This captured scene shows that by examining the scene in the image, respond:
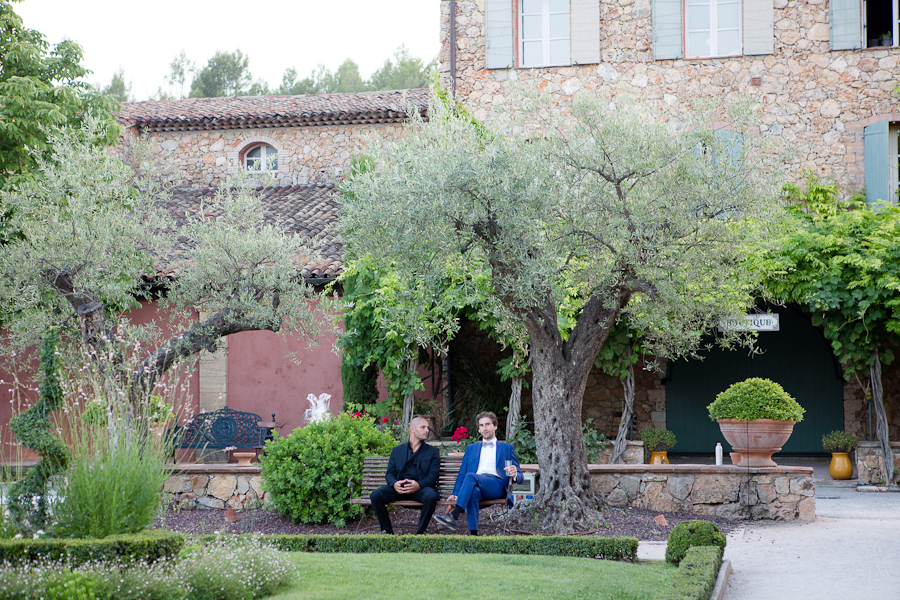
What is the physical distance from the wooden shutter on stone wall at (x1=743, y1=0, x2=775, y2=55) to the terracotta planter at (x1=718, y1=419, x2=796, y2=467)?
242 inches

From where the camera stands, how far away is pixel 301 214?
44.4 ft

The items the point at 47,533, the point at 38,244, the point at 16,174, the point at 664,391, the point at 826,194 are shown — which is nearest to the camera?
the point at 47,533

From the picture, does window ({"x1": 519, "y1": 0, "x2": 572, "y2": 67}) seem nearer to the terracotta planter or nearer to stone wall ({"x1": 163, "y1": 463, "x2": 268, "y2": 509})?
the terracotta planter

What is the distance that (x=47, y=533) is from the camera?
477 centimetres

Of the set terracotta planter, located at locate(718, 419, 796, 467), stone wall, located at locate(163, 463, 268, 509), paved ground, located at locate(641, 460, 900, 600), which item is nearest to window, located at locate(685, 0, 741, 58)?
→ terracotta planter, located at locate(718, 419, 796, 467)

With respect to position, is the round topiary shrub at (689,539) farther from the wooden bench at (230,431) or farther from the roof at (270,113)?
the roof at (270,113)

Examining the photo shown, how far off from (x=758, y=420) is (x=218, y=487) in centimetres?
558

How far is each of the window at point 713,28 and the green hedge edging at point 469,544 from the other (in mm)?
8502

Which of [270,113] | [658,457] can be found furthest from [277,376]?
[658,457]

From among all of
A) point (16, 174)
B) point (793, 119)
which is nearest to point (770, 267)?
point (793, 119)

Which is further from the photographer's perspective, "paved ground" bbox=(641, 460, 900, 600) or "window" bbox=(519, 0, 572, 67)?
"window" bbox=(519, 0, 572, 67)

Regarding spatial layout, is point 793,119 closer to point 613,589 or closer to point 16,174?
point 613,589

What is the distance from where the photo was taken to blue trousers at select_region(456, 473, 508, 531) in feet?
21.7

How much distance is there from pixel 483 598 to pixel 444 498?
2.65 meters
